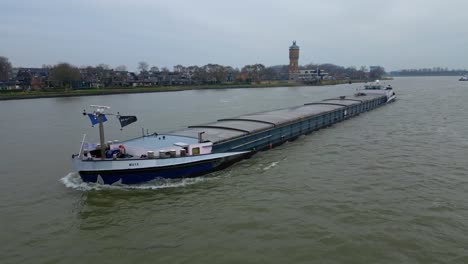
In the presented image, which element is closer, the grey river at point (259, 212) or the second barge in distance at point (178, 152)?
the grey river at point (259, 212)

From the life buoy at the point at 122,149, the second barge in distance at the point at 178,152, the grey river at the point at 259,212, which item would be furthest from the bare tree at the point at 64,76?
the life buoy at the point at 122,149

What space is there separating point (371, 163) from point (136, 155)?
45.3 ft

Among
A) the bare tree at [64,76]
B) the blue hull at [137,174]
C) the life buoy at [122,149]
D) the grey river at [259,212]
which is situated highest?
the bare tree at [64,76]

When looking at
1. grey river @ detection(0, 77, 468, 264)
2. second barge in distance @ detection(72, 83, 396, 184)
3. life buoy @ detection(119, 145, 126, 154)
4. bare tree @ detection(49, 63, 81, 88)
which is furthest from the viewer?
bare tree @ detection(49, 63, 81, 88)

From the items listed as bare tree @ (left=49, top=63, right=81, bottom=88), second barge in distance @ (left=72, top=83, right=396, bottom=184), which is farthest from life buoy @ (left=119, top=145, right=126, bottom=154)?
bare tree @ (left=49, top=63, right=81, bottom=88)

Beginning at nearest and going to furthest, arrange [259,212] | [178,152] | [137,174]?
1. [259,212]
2. [137,174]
3. [178,152]

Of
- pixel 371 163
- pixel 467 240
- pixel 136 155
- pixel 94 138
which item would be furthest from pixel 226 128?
pixel 467 240

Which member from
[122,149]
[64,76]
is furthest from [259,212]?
[64,76]

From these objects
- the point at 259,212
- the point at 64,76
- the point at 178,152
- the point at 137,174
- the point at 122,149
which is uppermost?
the point at 64,76

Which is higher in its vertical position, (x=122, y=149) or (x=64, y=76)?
(x=64, y=76)

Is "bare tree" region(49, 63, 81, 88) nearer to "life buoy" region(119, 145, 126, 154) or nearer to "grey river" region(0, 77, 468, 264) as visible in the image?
"grey river" region(0, 77, 468, 264)

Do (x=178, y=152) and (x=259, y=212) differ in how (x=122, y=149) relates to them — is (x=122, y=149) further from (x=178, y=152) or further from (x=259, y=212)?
(x=259, y=212)

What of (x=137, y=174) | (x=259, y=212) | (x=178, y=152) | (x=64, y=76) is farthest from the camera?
(x=64, y=76)

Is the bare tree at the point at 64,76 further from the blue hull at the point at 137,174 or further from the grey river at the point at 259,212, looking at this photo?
the blue hull at the point at 137,174
